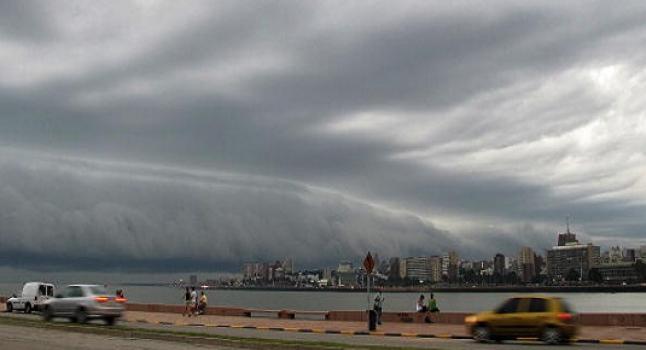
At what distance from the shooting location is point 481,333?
25.6 m

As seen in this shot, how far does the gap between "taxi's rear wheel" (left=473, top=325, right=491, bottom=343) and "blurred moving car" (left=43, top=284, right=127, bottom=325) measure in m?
15.7

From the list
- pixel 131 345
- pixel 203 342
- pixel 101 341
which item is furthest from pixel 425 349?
pixel 101 341

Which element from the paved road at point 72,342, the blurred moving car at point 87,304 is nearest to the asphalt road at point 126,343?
the paved road at point 72,342

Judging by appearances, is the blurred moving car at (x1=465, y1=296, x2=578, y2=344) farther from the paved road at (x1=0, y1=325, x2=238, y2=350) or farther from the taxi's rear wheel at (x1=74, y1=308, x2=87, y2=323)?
the taxi's rear wheel at (x1=74, y1=308, x2=87, y2=323)

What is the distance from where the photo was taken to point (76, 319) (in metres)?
32.3

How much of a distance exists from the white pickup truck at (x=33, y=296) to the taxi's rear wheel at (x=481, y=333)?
2918 centimetres

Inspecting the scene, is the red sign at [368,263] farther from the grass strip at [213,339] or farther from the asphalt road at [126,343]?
the grass strip at [213,339]

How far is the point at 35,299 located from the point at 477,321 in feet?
101

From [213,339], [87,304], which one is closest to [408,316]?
[87,304]

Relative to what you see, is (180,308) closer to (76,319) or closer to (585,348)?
(76,319)

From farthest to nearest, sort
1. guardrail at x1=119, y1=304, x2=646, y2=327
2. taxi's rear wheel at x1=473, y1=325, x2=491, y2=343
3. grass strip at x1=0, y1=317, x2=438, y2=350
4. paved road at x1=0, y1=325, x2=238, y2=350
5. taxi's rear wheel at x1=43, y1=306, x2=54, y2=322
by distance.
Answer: taxi's rear wheel at x1=43, y1=306, x2=54, y2=322, guardrail at x1=119, y1=304, x2=646, y2=327, taxi's rear wheel at x1=473, y1=325, x2=491, y2=343, paved road at x1=0, y1=325, x2=238, y2=350, grass strip at x1=0, y1=317, x2=438, y2=350

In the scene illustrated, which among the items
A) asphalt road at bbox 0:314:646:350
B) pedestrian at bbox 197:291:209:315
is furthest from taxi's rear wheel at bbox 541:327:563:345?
pedestrian at bbox 197:291:209:315

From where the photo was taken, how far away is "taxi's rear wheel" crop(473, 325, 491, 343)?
2547 cm

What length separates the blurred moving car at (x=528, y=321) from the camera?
79.0 ft
